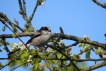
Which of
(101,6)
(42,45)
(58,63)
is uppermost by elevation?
(101,6)

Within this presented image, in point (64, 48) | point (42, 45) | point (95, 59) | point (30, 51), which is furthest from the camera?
point (42, 45)

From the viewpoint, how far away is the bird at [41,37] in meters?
4.24

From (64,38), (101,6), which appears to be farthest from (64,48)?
(101,6)

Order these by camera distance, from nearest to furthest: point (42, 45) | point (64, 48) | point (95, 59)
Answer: point (95, 59), point (64, 48), point (42, 45)

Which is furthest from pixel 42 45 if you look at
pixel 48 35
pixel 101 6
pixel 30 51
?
pixel 101 6

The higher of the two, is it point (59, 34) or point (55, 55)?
point (59, 34)

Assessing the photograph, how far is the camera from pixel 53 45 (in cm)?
398

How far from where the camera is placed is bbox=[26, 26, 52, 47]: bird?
13.9 feet

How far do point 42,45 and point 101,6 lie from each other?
4.50ft

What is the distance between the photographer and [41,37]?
14.3 ft

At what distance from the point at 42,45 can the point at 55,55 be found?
0.37m

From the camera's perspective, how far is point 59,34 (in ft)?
13.4

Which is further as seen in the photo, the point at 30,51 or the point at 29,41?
the point at 29,41

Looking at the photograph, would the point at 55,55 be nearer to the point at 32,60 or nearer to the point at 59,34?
the point at 59,34
